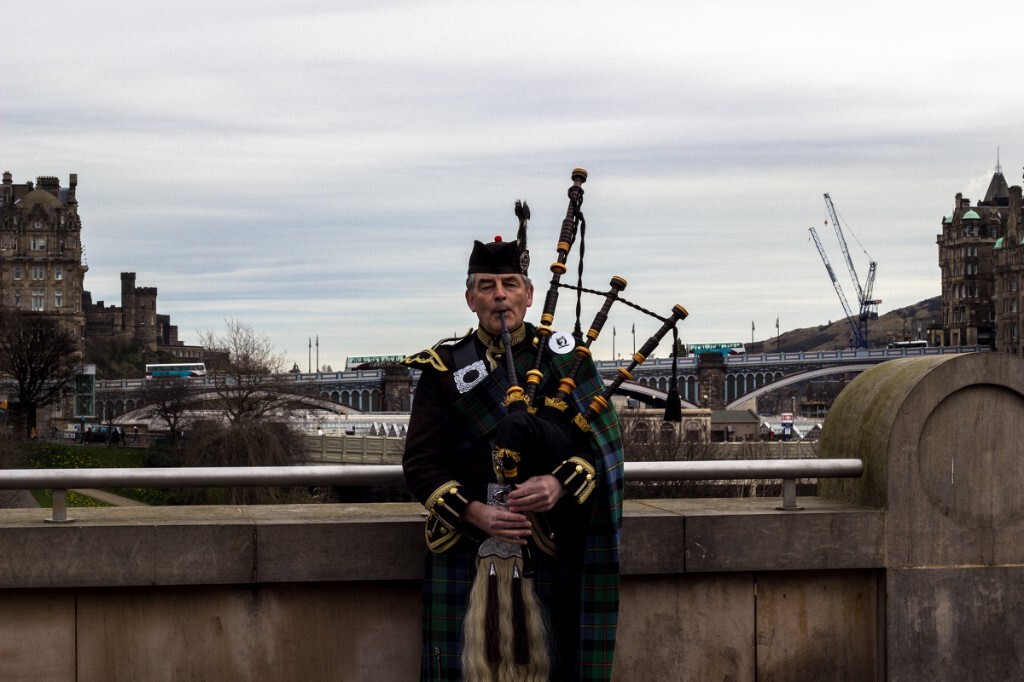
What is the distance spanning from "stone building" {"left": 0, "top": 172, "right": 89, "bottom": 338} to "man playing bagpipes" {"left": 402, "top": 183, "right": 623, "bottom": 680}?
453ft

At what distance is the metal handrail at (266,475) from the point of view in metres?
6.13

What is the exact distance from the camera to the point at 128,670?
634cm

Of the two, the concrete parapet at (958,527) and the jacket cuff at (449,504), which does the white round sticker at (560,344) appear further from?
the concrete parapet at (958,527)

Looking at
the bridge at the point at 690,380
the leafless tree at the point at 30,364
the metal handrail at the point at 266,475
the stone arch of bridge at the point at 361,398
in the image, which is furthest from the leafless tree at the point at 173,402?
the metal handrail at the point at 266,475

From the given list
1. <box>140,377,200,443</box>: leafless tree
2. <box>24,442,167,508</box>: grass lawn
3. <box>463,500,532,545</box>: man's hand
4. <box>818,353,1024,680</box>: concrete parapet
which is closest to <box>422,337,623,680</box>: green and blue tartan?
<box>463,500,532,545</box>: man's hand

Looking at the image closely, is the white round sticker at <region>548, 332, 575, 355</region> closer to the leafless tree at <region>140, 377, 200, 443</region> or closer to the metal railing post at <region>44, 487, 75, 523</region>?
the metal railing post at <region>44, 487, 75, 523</region>

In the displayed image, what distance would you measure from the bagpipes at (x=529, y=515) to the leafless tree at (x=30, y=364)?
82.5 meters

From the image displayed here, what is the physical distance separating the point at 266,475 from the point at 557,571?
1.48 m

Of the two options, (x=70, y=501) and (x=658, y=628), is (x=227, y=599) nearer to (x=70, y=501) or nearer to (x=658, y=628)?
(x=658, y=628)

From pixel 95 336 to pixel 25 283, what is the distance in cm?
5697

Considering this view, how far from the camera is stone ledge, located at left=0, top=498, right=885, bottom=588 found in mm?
6207

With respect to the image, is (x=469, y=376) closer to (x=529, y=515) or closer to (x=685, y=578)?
(x=529, y=515)

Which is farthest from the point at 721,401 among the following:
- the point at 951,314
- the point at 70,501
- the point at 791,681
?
the point at 791,681

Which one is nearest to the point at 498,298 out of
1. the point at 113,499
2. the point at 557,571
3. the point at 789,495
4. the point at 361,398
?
Answer: the point at 557,571
